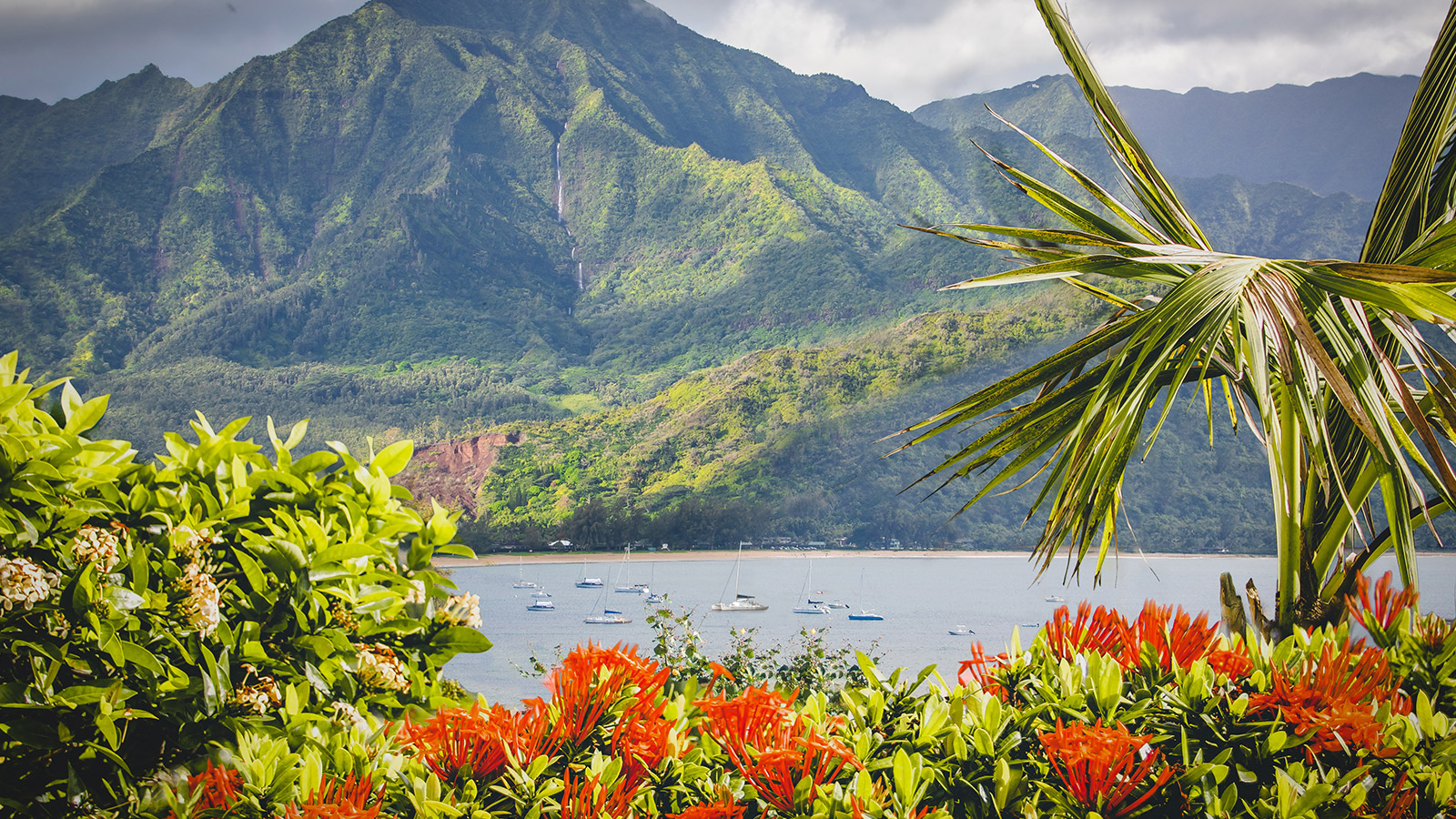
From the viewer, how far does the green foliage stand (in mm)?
967

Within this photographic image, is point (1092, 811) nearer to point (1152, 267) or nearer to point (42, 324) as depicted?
point (1152, 267)

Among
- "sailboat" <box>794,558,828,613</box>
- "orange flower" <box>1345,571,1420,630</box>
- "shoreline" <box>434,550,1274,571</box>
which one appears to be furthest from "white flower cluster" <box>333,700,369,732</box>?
"shoreline" <box>434,550,1274,571</box>

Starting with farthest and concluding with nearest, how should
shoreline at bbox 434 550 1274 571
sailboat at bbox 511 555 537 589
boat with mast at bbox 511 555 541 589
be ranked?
sailboat at bbox 511 555 537 589
shoreline at bbox 434 550 1274 571
boat with mast at bbox 511 555 541 589

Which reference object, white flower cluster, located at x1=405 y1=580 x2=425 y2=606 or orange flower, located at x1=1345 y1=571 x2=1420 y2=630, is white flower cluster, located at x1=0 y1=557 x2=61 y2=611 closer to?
white flower cluster, located at x1=405 y1=580 x2=425 y2=606

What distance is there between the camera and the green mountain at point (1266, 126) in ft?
156

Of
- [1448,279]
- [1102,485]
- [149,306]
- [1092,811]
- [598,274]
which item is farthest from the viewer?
[598,274]

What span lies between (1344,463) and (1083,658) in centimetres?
91

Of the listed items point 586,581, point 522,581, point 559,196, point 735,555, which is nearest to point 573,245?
point 559,196

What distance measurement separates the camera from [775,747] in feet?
3.28

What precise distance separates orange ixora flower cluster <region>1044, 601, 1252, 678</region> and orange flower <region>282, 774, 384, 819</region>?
3.05 feet

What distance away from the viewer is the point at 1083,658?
3.99ft

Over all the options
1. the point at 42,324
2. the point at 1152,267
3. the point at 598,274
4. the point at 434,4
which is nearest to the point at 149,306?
the point at 42,324

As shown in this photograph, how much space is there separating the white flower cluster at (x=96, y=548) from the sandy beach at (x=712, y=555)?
2257 cm

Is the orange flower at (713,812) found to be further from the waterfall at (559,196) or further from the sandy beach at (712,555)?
the waterfall at (559,196)
